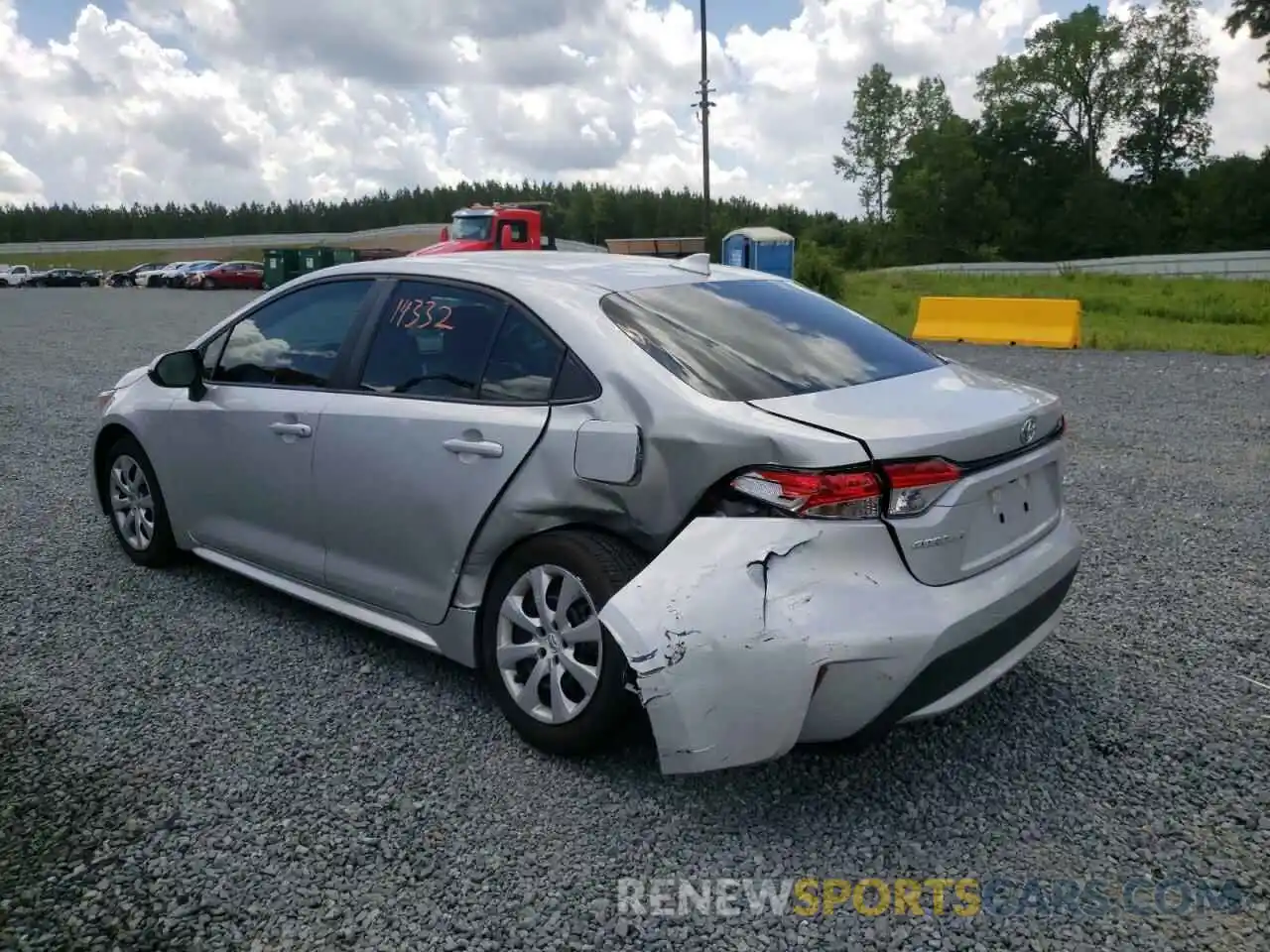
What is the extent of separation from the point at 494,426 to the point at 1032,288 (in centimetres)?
2880

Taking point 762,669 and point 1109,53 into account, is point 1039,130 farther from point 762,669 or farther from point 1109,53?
point 762,669

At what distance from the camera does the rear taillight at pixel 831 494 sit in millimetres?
2910

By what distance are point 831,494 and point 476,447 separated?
1252mm

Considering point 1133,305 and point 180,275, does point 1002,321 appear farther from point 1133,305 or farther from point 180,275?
point 180,275

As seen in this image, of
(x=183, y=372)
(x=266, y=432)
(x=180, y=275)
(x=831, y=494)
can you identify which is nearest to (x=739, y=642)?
(x=831, y=494)

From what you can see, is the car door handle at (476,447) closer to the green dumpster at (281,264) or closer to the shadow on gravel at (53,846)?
the shadow on gravel at (53,846)

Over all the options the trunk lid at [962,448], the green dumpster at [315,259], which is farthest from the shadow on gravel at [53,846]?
the green dumpster at [315,259]

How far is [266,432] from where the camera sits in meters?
4.38

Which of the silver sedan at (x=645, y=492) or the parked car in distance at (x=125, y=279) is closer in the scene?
the silver sedan at (x=645, y=492)

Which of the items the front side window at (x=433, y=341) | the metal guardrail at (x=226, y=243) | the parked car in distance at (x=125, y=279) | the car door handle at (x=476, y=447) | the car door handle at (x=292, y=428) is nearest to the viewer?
the car door handle at (x=476, y=447)

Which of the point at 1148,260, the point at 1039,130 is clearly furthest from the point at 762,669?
the point at 1039,130

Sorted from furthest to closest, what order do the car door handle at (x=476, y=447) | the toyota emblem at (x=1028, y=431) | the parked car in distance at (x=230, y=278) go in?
the parked car in distance at (x=230, y=278) < the car door handle at (x=476, y=447) < the toyota emblem at (x=1028, y=431)

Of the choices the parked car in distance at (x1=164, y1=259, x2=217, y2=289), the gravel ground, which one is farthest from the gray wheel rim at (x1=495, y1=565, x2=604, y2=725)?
the parked car in distance at (x1=164, y1=259, x2=217, y2=289)

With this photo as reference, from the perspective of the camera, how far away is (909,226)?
2926 inches
